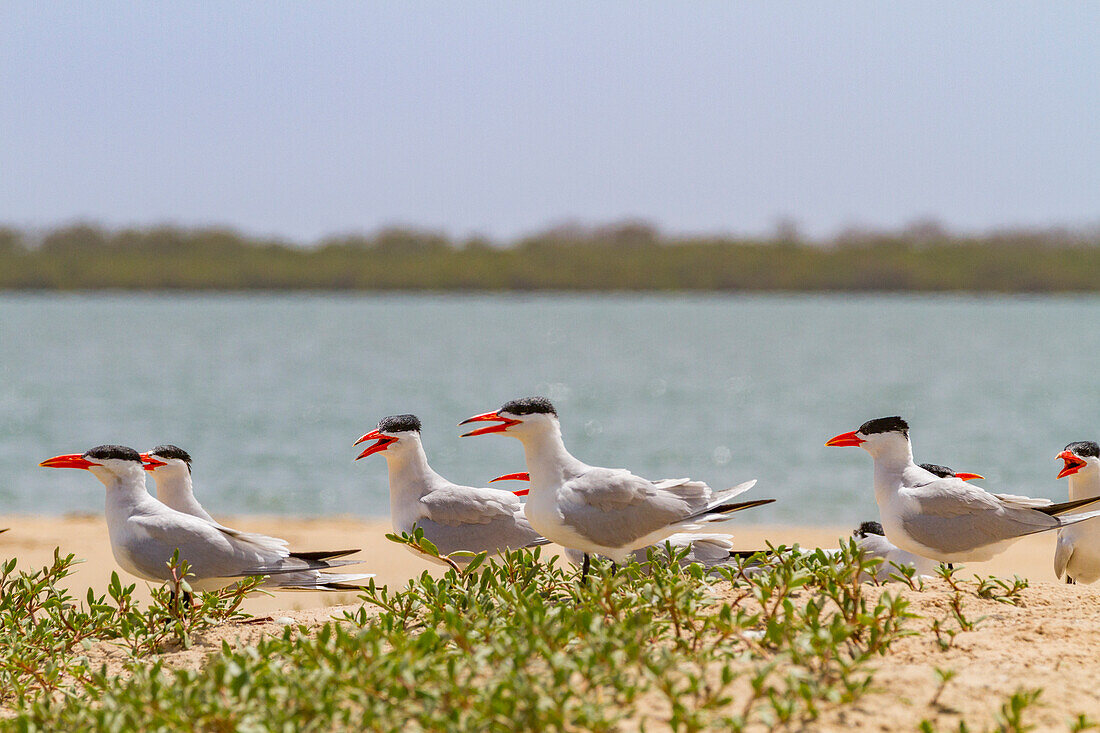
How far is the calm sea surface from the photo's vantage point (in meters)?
15.7

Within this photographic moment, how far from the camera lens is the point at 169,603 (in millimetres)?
4910

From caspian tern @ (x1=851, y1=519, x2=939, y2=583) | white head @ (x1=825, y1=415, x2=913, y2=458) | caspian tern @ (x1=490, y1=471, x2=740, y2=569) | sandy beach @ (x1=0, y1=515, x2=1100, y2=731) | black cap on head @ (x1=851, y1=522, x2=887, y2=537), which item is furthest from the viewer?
black cap on head @ (x1=851, y1=522, x2=887, y2=537)

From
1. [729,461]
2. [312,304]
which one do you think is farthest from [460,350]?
[312,304]

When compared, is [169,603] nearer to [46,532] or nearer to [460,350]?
[46,532]

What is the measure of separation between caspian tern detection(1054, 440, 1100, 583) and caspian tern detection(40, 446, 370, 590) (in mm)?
4060

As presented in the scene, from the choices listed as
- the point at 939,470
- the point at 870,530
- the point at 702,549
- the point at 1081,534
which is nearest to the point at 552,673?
the point at 702,549

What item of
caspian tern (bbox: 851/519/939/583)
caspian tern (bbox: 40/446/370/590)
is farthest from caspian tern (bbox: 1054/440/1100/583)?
caspian tern (bbox: 40/446/370/590)

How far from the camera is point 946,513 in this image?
5.11 meters

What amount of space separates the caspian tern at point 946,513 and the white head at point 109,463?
3.48m

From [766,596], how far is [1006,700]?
0.85m

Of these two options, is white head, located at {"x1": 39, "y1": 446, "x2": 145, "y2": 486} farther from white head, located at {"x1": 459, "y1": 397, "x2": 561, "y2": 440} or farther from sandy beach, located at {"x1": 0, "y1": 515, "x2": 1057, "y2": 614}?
white head, located at {"x1": 459, "y1": 397, "x2": 561, "y2": 440}

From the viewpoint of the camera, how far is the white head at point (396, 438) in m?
6.00

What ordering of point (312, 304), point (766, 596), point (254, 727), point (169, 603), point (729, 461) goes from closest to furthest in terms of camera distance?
point (254, 727) → point (766, 596) → point (169, 603) → point (729, 461) → point (312, 304)

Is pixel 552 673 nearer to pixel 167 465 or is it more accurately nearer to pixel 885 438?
pixel 885 438
